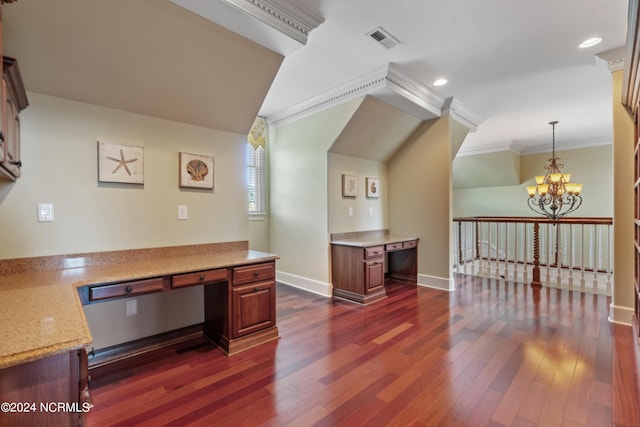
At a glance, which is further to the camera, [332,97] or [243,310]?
[332,97]

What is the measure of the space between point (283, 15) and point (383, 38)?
0.97 meters

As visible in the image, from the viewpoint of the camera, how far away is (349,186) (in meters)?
4.38

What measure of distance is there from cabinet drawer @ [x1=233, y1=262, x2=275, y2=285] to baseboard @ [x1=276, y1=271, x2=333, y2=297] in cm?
162

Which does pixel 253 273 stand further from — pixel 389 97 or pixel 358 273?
pixel 389 97

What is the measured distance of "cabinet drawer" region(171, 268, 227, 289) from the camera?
214 centimetres

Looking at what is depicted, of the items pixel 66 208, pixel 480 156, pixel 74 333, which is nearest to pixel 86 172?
pixel 66 208

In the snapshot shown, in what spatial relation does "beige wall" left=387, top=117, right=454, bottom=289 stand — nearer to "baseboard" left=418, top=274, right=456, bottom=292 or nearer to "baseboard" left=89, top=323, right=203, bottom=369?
"baseboard" left=418, top=274, right=456, bottom=292

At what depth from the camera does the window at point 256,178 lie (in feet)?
15.8

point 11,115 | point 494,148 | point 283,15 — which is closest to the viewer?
point 11,115

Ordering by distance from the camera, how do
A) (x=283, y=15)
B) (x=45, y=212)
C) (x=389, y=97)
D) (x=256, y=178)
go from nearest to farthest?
(x=45, y=212) < (x=283, y=15) < (x=389, y=97) < (x=256, y=178)

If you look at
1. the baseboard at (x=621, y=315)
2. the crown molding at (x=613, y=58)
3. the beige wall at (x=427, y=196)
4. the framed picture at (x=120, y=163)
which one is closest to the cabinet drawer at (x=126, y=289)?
the framed picture at (x=120, y=163)

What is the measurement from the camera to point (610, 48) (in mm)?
2861

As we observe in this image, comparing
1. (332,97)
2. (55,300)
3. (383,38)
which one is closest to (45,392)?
(55,300)

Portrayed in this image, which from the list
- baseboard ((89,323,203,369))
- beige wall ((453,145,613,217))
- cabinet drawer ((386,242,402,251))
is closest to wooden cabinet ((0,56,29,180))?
baseboard ((89,323,203,369))
